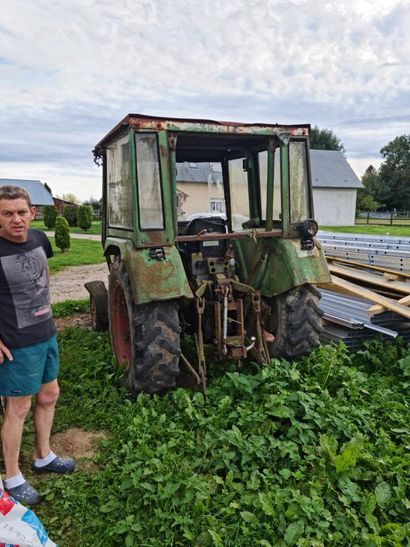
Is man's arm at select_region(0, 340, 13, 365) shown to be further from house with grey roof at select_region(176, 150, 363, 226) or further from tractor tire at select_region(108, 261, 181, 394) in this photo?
house with grey roof at select_region(176, 150, 363, 226)

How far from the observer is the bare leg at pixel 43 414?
314 cm

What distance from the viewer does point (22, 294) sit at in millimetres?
2811

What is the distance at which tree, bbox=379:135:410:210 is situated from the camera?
1954 inches

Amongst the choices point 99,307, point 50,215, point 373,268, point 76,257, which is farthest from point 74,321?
point 50,215

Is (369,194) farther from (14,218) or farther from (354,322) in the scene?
(14,218)

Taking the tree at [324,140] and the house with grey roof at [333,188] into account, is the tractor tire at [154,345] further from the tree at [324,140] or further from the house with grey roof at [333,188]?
the tree at [324,140]

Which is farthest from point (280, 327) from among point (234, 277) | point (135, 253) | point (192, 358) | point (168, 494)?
point (168, 494)

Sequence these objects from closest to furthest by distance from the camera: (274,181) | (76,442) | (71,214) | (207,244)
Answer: (76,442), (274,181), (207,244), (71,214)

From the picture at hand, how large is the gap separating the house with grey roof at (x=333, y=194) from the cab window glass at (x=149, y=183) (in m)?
31.6

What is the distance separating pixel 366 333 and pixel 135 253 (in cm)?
265

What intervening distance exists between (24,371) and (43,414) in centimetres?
48

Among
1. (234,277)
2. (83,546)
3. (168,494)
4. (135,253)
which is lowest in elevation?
(83,546)

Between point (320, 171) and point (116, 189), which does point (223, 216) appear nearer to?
point (116, 189)

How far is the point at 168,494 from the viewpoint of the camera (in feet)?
8.68
